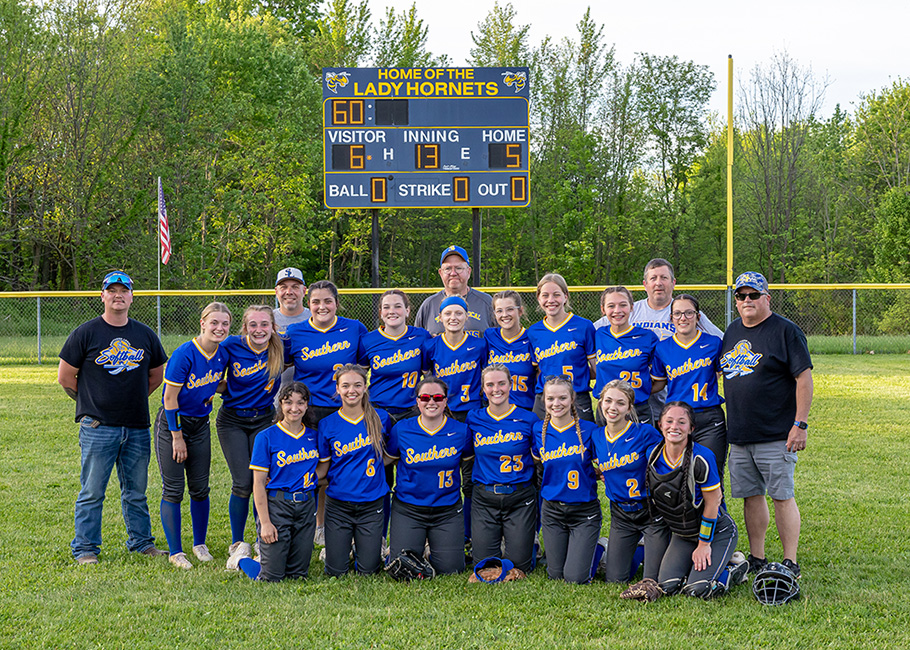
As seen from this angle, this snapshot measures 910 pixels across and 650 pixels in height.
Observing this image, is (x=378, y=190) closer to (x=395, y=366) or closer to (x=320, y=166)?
(x=395, y=366)

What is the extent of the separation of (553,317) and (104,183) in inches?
965

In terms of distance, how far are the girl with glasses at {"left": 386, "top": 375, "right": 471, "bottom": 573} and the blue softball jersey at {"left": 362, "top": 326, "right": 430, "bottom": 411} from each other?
1.08 ft

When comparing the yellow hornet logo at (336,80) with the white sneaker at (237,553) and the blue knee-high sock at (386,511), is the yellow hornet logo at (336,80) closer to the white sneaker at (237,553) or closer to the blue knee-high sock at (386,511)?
the blue knee-high sock at (386,511)

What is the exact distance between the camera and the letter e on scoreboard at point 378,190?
12055 mm

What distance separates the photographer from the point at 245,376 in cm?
496

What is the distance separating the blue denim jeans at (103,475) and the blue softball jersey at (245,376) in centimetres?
65

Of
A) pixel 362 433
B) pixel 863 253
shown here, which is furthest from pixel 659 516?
pixel 863 253

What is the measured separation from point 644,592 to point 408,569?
1318 mm

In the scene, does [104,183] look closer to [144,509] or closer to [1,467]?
[1,467]

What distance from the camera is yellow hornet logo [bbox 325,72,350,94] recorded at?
11.7 metres

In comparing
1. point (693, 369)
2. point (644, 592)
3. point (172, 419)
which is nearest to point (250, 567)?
point (172, 419)

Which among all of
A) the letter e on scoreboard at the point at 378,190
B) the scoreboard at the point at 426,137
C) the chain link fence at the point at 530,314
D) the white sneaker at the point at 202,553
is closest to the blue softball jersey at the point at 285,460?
the white sneaker at the point at 202,553

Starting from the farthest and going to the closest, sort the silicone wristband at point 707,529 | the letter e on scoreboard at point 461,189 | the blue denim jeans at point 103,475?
the letter e on scoreboard at point 461,189 < the blue denim jeans at point 103,475 < the silicone wristband at point 707,529

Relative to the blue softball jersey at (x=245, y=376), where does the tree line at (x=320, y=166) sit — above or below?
above
